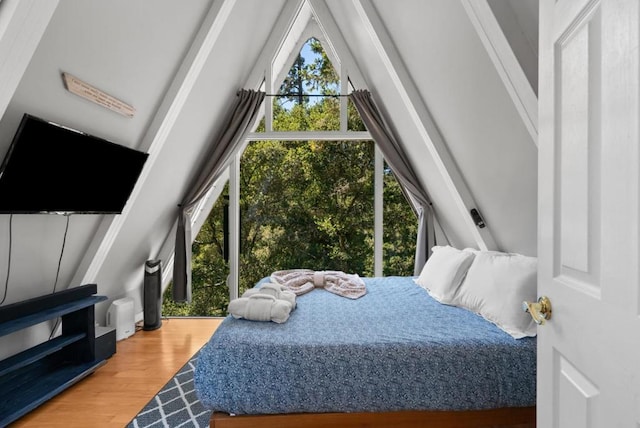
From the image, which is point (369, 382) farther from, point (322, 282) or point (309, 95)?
point (309, 95)

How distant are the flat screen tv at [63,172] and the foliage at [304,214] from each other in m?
1.57

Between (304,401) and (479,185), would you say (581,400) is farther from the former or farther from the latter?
(479,185)

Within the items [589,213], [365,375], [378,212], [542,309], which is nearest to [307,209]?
[378,212]

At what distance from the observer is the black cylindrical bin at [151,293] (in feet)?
11.1

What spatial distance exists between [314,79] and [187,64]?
1.82 metres

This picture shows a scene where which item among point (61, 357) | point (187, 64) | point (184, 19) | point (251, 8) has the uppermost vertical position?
point (251, 8)

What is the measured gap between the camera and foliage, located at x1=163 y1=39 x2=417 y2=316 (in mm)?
3969

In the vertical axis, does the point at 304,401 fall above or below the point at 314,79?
below

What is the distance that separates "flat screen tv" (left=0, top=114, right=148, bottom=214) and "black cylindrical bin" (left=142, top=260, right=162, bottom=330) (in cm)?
106

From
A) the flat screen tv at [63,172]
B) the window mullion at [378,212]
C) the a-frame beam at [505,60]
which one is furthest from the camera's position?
the window mullion at [378,212]

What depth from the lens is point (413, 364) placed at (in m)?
1.58

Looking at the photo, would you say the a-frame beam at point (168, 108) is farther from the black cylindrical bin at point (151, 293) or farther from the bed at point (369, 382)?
the bed at point (369, 382)

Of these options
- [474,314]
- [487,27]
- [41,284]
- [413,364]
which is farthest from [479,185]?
[41,284]

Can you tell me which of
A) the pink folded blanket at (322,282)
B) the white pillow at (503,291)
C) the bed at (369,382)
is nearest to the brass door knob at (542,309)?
the bed at (369,382)
